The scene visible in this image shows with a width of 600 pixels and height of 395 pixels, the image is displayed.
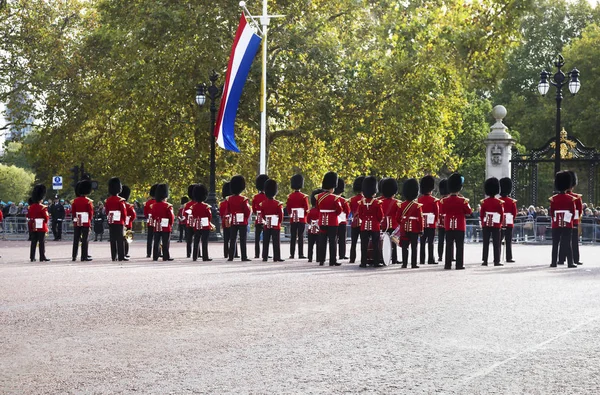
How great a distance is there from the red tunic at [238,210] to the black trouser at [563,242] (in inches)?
235

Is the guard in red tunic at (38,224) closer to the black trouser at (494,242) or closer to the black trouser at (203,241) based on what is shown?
the black trouser at (203,241)

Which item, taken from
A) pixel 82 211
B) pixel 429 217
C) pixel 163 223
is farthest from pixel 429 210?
pixel 82 211

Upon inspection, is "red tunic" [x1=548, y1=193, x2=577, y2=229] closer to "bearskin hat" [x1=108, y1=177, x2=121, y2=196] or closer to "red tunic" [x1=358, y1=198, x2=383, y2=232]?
"red tunic" [x1=358, y1=198, x2=383, y2=232]

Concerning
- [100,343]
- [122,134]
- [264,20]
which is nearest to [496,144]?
[264,20]

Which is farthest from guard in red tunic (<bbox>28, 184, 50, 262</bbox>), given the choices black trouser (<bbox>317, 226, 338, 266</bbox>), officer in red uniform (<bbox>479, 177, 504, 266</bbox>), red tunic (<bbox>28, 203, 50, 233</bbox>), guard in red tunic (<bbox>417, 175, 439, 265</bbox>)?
officer in red uniform (<bbox>479, 177, 504, 266</bbox>)

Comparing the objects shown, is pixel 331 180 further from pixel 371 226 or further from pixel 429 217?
pixel 429 217

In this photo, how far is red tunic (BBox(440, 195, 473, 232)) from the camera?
18.3m

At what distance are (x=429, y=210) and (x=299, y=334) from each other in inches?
437

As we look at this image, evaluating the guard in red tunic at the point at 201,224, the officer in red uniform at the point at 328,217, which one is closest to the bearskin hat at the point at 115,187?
the guard in red tunic at the point at 201,224

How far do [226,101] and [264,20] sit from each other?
13.1ft

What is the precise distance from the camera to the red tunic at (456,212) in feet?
60.2

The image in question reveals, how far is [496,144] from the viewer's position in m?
33.3

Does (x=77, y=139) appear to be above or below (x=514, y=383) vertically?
above

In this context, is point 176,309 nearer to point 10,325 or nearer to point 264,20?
point 10,325
